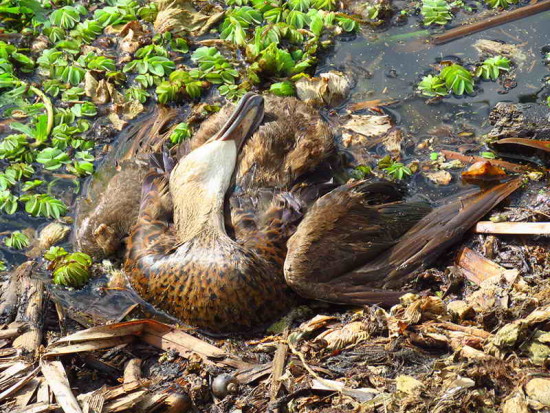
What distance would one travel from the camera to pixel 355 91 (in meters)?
→ 6.52

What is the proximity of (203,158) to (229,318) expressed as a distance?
1170 millimetres

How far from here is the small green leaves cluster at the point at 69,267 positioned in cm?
528

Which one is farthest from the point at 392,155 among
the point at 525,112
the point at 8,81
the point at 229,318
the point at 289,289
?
the point at 8,81

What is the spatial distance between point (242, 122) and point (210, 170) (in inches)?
17.5

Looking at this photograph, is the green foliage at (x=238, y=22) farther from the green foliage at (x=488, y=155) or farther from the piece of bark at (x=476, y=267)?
the piece of bark at (x=476, y=267)

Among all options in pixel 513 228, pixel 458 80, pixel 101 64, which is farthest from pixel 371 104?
pixel 101 64

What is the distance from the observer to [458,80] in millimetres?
6230

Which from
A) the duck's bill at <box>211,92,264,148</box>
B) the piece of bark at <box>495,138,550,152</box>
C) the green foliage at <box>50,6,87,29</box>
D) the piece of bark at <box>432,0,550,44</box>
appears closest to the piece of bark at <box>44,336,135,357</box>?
the duck's bill at <box>211,92,264,148</box>

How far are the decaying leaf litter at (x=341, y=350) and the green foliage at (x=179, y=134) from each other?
117 centimetres

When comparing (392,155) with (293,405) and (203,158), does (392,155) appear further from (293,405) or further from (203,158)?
(293,405)

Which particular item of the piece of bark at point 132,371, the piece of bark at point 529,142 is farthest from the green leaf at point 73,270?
the piece of bark at point 529,142

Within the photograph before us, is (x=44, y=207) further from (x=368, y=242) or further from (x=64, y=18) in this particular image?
(x=368, y=242)

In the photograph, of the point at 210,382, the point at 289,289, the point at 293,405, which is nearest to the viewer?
the point at 293,405

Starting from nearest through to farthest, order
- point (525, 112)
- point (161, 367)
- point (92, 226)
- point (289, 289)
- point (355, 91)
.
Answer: point (161, 367) < point (289, 289) < point (92, 226) < point (525, 112) < point (355, 91)
